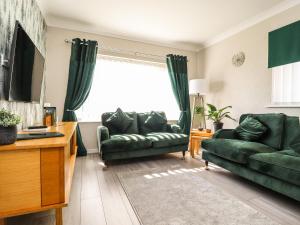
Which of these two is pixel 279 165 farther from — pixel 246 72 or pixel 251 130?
pixel 246 72

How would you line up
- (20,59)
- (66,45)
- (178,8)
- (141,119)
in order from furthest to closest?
(141,119)
(66,45)
(178,8)
(20,59)

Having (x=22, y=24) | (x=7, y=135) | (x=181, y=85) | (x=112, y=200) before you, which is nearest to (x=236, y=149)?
(x=112, y=200)

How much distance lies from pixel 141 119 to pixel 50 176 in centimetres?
248

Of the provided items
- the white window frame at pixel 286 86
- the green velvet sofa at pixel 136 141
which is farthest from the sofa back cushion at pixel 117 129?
the white window frame at pixel 286 86

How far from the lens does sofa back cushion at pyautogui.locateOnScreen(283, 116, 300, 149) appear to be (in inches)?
90.9

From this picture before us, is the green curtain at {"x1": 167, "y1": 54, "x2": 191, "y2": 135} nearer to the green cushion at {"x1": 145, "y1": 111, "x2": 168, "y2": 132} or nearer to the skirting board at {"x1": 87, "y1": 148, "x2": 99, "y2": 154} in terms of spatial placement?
the green cushion at {"x1": 145, "y1": 111, "x2": 168, "y2": 132}

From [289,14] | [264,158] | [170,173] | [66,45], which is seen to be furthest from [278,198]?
[66,45]

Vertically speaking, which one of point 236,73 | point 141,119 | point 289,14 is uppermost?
point 289,14

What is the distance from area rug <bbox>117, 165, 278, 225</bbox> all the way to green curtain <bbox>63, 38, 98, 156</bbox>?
1623mm

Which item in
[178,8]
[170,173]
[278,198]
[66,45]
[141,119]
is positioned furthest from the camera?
[141,119]

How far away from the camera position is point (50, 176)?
127cm

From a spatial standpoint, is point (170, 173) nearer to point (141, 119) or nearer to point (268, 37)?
point (141, 119)

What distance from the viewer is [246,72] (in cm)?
334

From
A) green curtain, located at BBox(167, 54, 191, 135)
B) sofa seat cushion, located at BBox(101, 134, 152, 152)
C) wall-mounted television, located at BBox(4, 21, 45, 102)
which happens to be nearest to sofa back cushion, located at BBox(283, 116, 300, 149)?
sofa seat cushion, located at BBox(101, 134, 152, 152)
